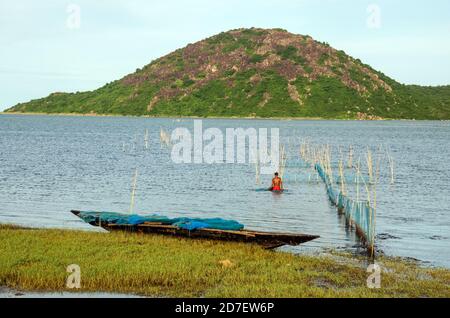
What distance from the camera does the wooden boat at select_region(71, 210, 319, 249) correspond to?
21.8m

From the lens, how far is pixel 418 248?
82.7 ft

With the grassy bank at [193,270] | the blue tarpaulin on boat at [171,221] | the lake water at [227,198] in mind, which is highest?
the blue tarpaulin on boat at [171,221]

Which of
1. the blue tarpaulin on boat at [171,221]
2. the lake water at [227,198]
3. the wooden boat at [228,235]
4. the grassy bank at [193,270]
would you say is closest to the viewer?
the grassy bank at [193,270]

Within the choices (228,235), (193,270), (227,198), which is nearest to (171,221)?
(228,235)

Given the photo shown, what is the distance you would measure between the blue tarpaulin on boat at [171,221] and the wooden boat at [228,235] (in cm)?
17

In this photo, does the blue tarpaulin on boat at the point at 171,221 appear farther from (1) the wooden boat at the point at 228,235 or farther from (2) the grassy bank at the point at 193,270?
(2) the grassy bank at the point at 193,270

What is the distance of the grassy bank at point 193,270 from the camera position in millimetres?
16672

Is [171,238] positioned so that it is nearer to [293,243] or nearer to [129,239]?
[129,239]

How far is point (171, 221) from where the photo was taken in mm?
24359

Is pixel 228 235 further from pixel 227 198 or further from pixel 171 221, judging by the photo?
pixel 227 198

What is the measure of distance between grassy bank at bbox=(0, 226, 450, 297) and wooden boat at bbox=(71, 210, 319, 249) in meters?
0.44

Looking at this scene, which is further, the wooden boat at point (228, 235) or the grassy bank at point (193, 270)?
the wooden boat at point (228, 235)

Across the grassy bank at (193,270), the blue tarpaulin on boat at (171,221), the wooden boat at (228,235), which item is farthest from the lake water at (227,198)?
the grassy bank at (193,270)

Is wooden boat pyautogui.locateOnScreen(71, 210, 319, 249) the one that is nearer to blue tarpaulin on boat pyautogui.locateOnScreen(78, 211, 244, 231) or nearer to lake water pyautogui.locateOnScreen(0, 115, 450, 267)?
blue tarpaulin on boat pyautogui.locateOnScreen(78, 211, 244, 231)
